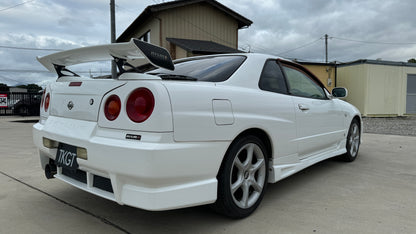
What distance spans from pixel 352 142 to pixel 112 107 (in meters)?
3.81

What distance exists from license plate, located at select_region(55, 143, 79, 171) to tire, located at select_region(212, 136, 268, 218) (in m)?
1.03

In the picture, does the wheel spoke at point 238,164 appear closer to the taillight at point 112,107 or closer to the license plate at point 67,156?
the taillight at point 112,107

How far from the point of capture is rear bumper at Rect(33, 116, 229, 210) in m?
1.60

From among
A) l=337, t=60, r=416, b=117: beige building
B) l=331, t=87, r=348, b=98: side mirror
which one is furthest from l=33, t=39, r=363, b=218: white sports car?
l=337, t=60, r=416, b=117: beige building

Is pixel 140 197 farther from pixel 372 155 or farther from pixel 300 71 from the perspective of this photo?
pixel 372 155

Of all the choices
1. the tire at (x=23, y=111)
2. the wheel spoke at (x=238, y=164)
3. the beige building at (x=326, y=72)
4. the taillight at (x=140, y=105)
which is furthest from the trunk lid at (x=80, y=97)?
the tire at (x=23, y=111)

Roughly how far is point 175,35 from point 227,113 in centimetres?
1263

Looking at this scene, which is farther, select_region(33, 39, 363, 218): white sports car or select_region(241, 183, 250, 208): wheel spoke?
select_region(241, 183, 250, 208): wheel spoke

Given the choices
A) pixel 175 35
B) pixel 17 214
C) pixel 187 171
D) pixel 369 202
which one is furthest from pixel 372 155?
pixel 175 35

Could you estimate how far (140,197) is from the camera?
163cm

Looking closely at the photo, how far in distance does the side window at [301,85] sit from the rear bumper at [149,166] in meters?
1.37

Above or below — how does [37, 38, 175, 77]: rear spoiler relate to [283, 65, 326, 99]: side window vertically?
above

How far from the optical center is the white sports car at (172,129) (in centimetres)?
165

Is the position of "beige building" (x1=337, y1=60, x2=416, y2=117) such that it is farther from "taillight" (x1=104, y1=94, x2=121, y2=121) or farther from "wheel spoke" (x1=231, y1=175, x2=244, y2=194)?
"taillight" (x1=104, y1=94, x2=121, y2=121)
